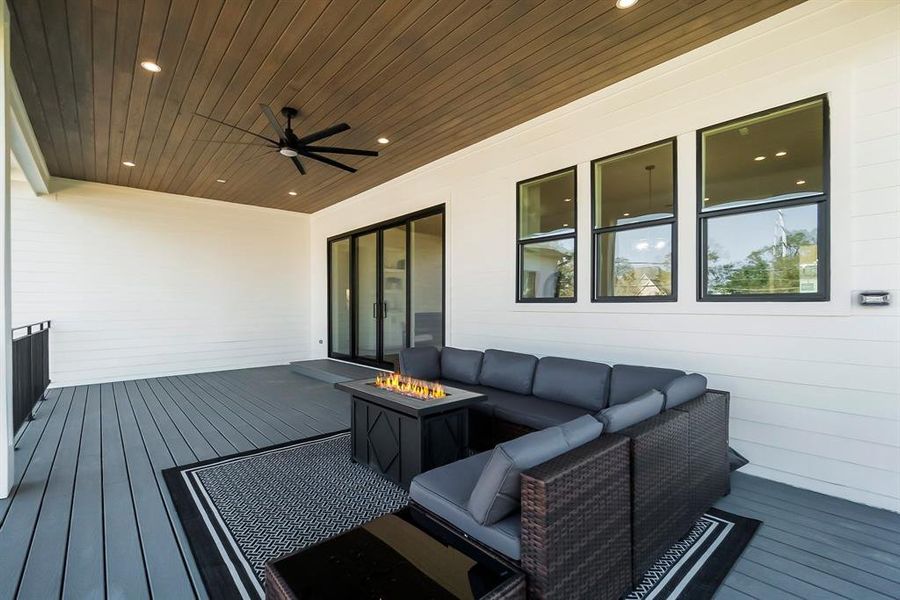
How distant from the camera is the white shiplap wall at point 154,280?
21.0 ft

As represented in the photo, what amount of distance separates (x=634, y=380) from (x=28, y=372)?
6433 mm

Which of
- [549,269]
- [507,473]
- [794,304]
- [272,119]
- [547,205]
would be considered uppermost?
[272,119]

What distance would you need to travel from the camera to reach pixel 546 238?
4590 mm

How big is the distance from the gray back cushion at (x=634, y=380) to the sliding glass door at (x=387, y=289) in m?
2.56

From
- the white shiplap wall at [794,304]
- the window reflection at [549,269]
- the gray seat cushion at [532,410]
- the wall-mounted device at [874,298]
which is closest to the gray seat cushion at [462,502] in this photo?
the gray seat cushion at [532,410]

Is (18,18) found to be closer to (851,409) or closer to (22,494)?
(22,494)

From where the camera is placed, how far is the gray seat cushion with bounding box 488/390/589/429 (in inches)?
127

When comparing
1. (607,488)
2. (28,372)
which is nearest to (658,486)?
(607,488)

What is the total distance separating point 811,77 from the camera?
113 inches

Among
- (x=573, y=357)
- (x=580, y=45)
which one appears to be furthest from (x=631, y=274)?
(x=580, y=45)

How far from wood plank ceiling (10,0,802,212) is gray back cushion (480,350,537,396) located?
269 centimetres

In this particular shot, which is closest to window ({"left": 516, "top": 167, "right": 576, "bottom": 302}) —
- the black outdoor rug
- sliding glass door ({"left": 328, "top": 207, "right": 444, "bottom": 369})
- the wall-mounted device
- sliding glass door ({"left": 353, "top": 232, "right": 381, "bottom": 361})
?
sliding glass door ({"left": 328, "top": 207, "right": 444, "bottom": 369})

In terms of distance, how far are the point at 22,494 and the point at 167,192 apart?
602cm

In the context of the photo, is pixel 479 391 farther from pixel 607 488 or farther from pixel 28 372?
pixel 28 372
